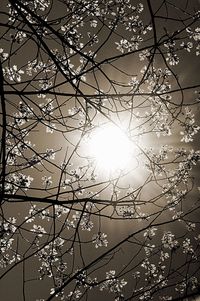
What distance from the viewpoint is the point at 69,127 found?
5.18 meters

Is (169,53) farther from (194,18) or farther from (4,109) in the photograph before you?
(4,109)

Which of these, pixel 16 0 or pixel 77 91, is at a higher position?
pixel 16 0

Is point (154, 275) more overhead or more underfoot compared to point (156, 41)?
more underfoot

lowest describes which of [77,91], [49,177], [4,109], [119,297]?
[119,297]

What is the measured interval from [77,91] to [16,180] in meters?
2.84

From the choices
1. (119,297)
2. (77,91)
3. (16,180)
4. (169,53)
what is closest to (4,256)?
(16,180)

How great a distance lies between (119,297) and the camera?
7.63 metres

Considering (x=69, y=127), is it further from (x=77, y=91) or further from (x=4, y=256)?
(x=4, y=256)

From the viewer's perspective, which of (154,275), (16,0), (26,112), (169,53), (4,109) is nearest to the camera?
(4,109)

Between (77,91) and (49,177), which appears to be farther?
(49,177)

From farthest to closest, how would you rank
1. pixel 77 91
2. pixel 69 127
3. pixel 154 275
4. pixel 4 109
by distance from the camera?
1. pixel 154 275
2. pixel 69 127
3. pixel 77 91
4. pixel 4 109

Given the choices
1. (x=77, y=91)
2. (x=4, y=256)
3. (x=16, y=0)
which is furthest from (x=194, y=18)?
(x=4, y=256)

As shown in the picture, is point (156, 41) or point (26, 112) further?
point (26, 112)

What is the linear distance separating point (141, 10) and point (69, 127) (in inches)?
120
